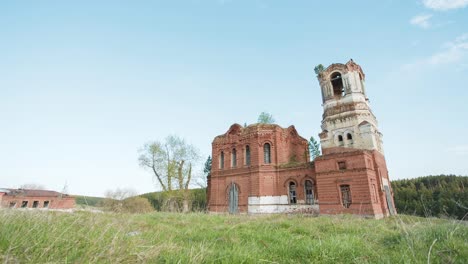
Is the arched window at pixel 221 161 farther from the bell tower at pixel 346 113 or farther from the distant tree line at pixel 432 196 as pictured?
the distant tree line at pixel 432 196

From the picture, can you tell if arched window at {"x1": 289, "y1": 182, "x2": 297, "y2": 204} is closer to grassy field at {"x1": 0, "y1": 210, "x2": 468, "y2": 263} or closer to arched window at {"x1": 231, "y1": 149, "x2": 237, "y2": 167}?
arched window at {"x1": 231, "y1": 149, "x2": 237, "y2": 167}

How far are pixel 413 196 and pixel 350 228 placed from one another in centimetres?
3950

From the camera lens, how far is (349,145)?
23.5 m

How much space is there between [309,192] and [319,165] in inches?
112

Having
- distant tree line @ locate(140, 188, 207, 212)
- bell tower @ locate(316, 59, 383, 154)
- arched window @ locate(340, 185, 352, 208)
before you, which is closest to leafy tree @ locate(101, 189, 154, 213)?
distant tree line @ locate(140, 188, 207, 212)

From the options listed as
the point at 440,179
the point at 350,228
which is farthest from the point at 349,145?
the point at 440,179

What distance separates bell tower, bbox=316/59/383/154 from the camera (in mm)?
23016

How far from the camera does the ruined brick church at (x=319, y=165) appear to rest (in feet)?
Result: 64.6

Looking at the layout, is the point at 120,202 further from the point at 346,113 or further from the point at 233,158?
the point at 346,113

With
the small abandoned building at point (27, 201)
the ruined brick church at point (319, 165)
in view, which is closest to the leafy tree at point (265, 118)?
the ruined brick church at point (319, 165)

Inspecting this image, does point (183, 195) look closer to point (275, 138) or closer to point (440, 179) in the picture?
point (275, 138)

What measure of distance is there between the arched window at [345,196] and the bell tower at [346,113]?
11.9ft

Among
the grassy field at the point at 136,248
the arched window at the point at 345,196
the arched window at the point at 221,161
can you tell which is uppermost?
the arched window at the point at 221,161

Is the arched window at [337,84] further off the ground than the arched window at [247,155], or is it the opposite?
the arched window at [337,84]
